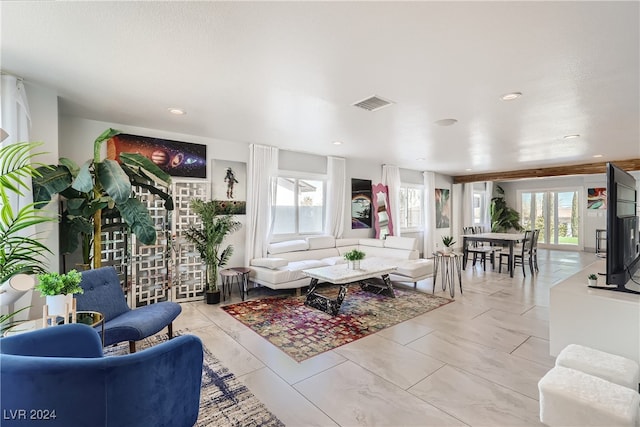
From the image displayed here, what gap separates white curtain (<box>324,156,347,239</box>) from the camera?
6.39 metres

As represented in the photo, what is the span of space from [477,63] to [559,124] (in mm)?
2642

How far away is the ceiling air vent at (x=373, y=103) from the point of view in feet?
10.2

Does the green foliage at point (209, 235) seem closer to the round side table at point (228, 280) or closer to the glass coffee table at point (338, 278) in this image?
the round side table at point (228, 280)

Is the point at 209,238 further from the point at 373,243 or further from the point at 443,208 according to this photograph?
the point at 443,208

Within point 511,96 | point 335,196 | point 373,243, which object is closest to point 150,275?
point 335,196

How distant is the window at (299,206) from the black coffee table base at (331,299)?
1.73 m

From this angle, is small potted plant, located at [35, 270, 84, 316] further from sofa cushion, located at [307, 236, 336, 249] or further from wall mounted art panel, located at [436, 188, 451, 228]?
wall mounted art panel, located at [436, 188, 451, 228]

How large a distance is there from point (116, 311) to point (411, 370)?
2798mm

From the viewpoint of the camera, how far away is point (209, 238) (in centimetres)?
438

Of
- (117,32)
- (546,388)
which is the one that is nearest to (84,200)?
(117,32)

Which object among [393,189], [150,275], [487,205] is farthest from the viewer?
[487,205]

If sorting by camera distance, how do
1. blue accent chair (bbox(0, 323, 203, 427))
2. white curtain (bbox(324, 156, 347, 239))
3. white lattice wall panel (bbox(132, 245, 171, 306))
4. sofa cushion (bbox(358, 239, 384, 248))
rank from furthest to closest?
white curtain (bbox(324, 156, 347, 239))
sofa cushion (bbox(358, 239, 384, 248))
white lattice wall panel (bbox(132, 245, 171, 306))
blue accent chair (bbox(0, 323, 203, 427))

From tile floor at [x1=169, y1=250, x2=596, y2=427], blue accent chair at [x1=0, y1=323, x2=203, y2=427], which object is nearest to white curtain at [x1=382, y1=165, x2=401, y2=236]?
tile floor at [x1=169, y1=250, x2=596, y2=427]

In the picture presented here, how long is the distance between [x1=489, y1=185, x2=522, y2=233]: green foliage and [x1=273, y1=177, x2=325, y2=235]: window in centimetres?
755
